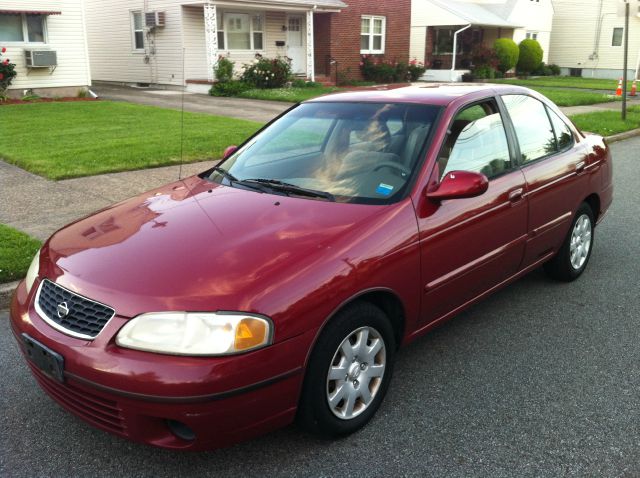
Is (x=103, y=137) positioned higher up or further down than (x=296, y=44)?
further down

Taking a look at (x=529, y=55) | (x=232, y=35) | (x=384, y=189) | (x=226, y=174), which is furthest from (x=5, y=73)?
(x=529, y=55)

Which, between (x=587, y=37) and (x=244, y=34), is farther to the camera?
(x=587, y=37)

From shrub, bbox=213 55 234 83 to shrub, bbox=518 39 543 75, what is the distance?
1953cm

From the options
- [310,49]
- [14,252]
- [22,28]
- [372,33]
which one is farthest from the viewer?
[372,33]

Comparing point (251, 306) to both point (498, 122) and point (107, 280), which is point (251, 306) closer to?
point (107, 280)

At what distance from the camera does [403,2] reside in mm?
28188

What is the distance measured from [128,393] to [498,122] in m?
2.98

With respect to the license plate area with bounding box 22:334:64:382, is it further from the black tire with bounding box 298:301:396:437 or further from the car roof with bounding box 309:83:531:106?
the car roof with bounding box 309:83:531:106

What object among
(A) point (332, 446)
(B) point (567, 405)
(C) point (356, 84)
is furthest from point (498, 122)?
(C) point (356, 84)

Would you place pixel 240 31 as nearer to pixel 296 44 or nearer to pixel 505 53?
pixel 296 44

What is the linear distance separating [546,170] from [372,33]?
80.2 ft

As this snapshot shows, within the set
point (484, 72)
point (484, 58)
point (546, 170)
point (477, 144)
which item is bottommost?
point (546, 170)

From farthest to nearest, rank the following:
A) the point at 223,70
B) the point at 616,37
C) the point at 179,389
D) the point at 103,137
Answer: the point at 616,37 < the point at 223,70 < the point at 103,137 < the point at 179,389

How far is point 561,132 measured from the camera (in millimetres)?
5008
